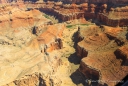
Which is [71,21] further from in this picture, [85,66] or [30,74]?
[30,74]

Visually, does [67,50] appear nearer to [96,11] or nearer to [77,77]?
[77,77]

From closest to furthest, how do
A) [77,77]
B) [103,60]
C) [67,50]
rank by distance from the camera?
1. [103,60]
2. [77,77]
3. [67,50]

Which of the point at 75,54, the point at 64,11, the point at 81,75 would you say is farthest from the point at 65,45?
the point at 64,11

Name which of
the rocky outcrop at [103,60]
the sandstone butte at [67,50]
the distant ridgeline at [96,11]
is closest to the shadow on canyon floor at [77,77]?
the sandstone butte at [67,50]

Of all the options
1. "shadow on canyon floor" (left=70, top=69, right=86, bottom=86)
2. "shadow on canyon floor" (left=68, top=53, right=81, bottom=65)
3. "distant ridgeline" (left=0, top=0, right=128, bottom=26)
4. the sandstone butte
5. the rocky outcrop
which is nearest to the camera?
the rocky outcrop

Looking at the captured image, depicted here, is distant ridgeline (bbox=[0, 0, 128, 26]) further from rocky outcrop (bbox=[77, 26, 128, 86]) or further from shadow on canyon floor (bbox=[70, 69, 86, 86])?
shadow on canyon floor (bbox=[70, 69, 86, 86])

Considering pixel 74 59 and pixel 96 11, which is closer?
pixel 74 59

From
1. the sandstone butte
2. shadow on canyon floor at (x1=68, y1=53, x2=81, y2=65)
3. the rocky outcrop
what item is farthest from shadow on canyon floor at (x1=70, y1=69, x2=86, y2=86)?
shadow on canyon floor at (x1=68, y1=53, x2=81, y2=65)

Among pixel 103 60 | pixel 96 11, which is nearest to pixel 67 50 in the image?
pixel 103 60
